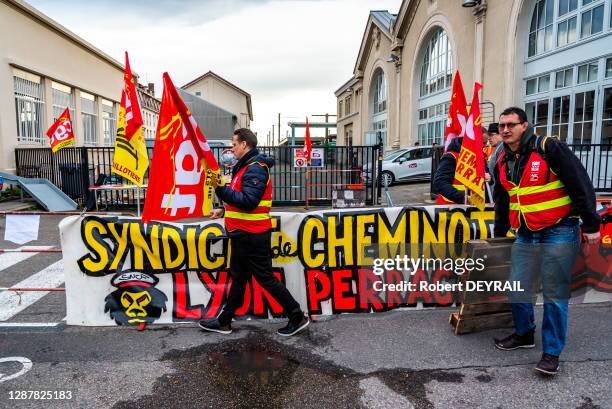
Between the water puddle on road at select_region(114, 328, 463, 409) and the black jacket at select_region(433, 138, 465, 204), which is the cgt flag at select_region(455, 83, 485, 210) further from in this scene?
the water puddle on road at select_region(114, 328, 463, 409)

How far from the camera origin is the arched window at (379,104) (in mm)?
31369

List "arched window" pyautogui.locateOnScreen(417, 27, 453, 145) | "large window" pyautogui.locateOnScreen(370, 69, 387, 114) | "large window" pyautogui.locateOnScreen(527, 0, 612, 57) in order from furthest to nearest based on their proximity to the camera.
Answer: "large window" pyautogui.locateOnScreen(370, 69, 387, 114) < "arched window" pyautogui.locateOnScreen(417, 27, 453, 145) < "large window" pyautogui.locateOnScreen(527, 0, 612, 57)

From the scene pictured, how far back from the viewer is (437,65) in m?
22.4

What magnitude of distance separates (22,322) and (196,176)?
100 inches

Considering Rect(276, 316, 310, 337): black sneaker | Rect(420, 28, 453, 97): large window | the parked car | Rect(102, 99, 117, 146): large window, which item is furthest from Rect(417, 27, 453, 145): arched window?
Rect(276, 316, 310, 337): black sneaker

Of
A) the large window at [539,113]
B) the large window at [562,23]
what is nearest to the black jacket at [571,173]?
the large window at [562,23]

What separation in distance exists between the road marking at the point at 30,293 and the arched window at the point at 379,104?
84.7 ft

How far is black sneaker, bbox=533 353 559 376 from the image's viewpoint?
3.43 m

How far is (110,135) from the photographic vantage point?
88.5 feet

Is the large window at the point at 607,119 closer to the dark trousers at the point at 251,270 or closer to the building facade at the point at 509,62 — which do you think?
the building facade at the point at 509,62

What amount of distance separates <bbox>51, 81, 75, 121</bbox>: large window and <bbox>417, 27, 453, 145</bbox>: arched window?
701 inches

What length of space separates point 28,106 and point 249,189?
17825mm

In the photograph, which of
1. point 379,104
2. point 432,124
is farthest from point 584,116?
point 379,104

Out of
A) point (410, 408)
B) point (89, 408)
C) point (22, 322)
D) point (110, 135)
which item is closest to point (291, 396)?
point (410, 408)
